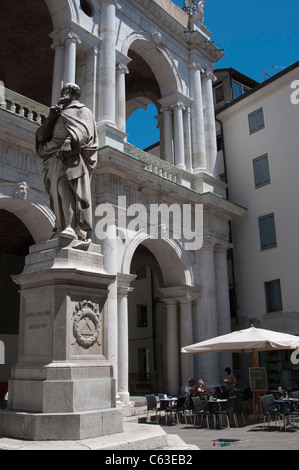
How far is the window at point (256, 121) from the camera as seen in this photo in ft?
75.4

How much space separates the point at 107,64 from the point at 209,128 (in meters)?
6.48

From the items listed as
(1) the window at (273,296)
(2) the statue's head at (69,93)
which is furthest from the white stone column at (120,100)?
(2) the statue's head at (69,93)

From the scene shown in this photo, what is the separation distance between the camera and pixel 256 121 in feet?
76.3

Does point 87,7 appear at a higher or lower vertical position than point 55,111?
higher

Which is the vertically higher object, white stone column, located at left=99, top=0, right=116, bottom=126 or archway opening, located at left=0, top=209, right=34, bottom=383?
white stone column, located at left=99, top=0, right=116, bottom=126

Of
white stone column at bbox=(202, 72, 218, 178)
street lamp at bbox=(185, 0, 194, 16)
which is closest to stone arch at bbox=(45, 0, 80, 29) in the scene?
white stone column at bbox=(202, 72, 218, 178)

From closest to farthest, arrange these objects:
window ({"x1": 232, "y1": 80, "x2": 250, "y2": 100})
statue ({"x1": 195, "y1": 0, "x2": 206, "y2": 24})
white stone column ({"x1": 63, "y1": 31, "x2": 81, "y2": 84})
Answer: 1. white stone column ({"x1": 63, "y1": 31, "x2": 81, "y2": 84})
2. statue ({"x1": 195, "y1": 0, "x2": 206, "y2": 24})
3. window ({"x1": 232, "y1": 80, "x2": 250, "y2": 100})

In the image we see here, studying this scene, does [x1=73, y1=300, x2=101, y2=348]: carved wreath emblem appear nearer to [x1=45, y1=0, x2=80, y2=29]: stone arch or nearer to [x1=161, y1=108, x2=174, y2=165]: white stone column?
[x1=45, y1=0, x2=80, y2=29]: stone arch

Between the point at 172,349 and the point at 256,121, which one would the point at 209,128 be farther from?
the point at 172,349

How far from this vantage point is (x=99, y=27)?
17797 millimetres

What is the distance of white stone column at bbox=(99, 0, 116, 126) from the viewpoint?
16.8m

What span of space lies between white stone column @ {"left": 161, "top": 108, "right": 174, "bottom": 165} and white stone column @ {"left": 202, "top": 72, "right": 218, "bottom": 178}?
65.8 inches

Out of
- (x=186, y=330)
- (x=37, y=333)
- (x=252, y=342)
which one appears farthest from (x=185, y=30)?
(x=37, y=333)
